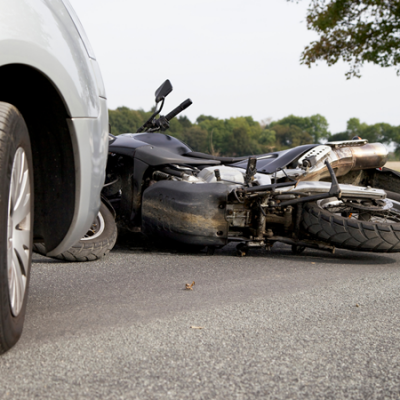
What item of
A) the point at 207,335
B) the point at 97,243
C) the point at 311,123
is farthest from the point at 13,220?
the point at 311,123

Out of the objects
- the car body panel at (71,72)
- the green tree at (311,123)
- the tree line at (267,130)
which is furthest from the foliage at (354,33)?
the green tree at (311,123)

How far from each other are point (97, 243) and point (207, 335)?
2285mm

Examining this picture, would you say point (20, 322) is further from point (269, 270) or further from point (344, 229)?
point (344, 229)

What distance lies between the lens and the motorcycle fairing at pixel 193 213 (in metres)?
4.71

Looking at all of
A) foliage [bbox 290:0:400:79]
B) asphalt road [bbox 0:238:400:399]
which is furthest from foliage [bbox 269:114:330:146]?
asphalt road [bbox 0:238:400:399]

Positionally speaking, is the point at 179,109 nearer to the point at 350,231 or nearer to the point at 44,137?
the point at 350,231

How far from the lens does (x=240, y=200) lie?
467 cm

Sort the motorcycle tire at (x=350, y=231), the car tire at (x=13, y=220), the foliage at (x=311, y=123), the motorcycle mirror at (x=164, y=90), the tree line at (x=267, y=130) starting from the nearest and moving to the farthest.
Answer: the car tire at (x=13, y=220)
the motorcycle tire at (x=350, y=231)
the motorcycle mirror at (x=164, y=90)
the tree line at (x=267, y=130)
the foliage at (x=311, y=123)

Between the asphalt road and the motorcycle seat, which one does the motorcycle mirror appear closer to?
the motorcycle seat

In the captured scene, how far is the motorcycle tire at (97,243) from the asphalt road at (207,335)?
0.64 ft

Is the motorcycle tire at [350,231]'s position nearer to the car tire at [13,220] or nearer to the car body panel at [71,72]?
the car body panel at [71,72]

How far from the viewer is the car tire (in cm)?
190

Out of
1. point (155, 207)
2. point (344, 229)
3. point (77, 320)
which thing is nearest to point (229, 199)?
point (155, 207)

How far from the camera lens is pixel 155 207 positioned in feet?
16.1
